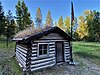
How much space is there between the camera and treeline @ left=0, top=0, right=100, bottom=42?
75.6 feet

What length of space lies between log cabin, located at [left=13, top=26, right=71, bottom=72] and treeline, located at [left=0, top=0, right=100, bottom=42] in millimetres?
15424

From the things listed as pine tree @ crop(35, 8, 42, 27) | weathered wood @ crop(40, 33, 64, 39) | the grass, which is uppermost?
pine tree @ crop(35, 8, 42, 27)

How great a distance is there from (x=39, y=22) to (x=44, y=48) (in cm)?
3655

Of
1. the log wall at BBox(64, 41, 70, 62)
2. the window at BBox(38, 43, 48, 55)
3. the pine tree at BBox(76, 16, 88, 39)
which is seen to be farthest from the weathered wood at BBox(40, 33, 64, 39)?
the pine tree at BBox(76, 16, 88, 39)

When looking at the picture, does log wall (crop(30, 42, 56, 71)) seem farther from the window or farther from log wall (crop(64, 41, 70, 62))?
log wall (crop(64, 41, 70, 62))

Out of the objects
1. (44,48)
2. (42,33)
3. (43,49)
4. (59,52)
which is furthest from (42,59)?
(59,52)

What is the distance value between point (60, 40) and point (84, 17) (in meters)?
32.9

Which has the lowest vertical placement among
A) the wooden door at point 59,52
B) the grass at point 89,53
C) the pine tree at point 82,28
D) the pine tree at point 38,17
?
the grass at point 89,53

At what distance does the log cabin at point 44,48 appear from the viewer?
754cm

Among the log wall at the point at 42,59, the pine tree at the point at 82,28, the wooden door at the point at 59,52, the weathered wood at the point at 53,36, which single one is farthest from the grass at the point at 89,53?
the pine tree at the point at 82,28

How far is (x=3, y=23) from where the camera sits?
24.6 metres

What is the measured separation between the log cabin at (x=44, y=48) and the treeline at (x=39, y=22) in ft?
50.6

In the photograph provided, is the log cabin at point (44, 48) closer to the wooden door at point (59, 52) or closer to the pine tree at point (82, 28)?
the wooden door at point (59, 52)

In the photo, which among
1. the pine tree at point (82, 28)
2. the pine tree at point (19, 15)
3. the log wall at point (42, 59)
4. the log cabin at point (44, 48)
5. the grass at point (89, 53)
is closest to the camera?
the log cabin at point (44, 48)
